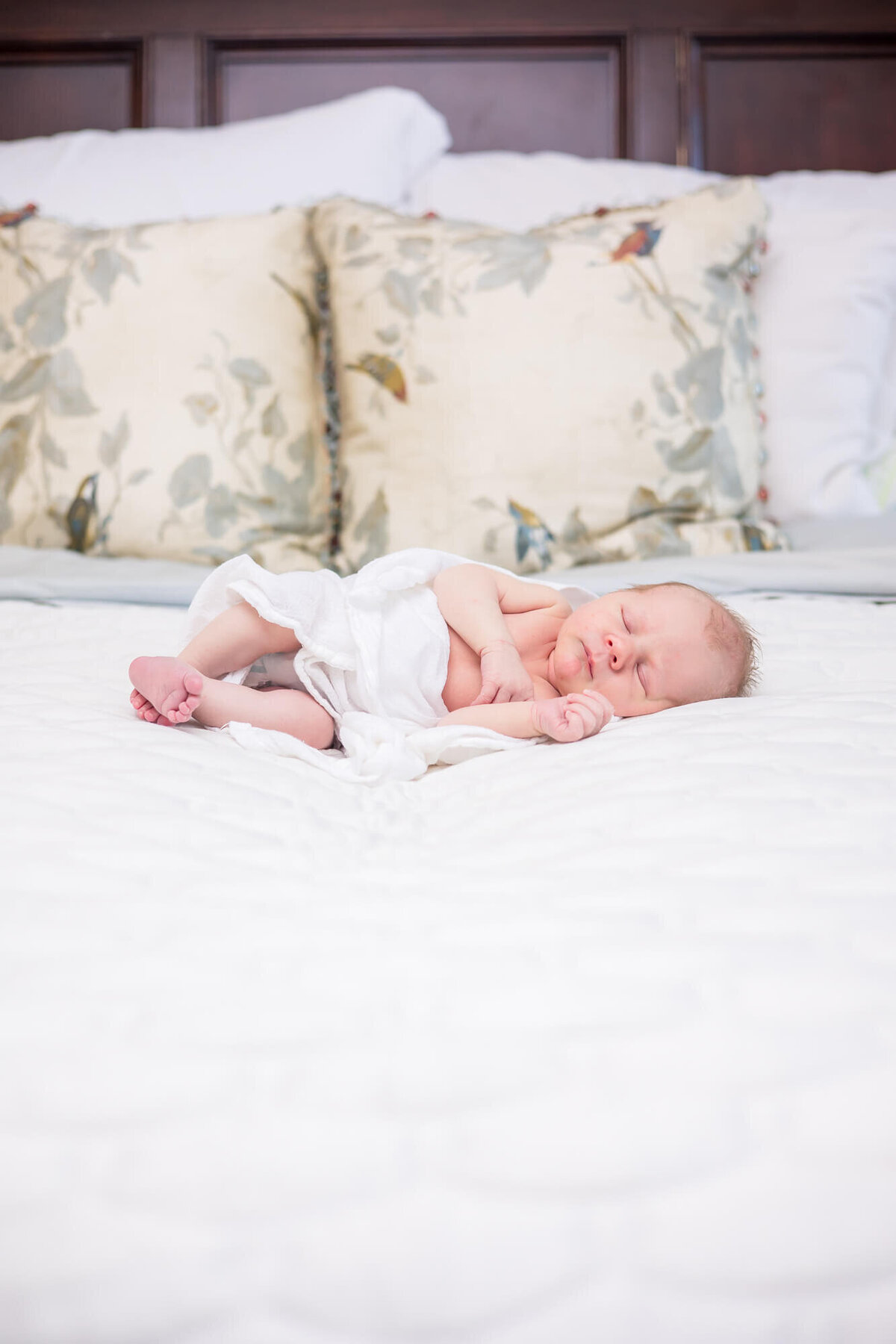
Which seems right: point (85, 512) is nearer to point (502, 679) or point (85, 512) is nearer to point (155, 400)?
point (155, 400)

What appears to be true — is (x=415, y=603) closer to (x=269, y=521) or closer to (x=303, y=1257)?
(x=269, y=521)

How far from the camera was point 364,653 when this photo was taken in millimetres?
822

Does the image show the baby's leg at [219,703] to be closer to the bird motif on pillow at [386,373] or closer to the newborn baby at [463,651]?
the newborn baby at [463,651]

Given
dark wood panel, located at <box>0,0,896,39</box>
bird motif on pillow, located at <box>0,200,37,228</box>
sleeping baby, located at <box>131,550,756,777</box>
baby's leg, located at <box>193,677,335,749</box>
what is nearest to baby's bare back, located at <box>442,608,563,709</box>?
sleeping baby, located at <box>131,550,756,777</box>

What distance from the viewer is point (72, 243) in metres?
1.36

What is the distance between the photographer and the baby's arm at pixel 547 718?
2.39 feet

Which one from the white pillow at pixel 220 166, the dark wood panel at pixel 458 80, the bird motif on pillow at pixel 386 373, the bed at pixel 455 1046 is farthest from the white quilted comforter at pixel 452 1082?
the dark wood panel at pixel 458 80

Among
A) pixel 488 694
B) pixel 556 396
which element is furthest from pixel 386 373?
pixel 488 694

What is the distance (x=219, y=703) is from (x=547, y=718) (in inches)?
9.8

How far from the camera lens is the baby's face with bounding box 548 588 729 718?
0.86m

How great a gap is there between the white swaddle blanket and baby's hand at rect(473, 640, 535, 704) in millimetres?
54

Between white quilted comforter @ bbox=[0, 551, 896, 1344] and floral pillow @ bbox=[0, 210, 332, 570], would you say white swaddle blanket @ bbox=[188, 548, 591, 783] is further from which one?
floral pillow @ bbox=[0, 210, 332, 570]

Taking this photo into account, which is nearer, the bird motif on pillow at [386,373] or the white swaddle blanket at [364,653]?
the white swaddle blanket at [364,653]

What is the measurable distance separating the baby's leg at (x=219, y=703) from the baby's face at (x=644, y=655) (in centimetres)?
24
